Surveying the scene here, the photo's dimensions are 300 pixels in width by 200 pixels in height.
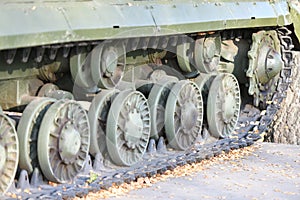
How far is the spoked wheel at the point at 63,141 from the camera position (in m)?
7.12

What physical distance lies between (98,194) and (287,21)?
12.5 ft

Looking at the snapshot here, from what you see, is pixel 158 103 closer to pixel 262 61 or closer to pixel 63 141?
pixel 63 141

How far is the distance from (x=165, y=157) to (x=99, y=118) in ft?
3.64

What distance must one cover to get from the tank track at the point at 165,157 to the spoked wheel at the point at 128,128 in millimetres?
126

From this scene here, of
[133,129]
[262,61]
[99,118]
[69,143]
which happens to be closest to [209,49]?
[262,61]

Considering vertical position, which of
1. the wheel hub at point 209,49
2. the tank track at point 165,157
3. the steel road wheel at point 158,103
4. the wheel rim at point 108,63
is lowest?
the tank track at point 165,157

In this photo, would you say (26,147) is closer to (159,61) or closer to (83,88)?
(83,88)

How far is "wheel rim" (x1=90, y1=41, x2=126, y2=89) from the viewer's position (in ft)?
25.0

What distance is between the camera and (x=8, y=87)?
292 inches

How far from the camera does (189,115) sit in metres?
9.14

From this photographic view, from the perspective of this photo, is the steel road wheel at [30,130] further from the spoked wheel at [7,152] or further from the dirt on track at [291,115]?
the dirt on track at [291,115]

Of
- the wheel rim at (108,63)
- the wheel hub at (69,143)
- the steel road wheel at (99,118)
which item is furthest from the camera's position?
the steel road wheel at (99,118)

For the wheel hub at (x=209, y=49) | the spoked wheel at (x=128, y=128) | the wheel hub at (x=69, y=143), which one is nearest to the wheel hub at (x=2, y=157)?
the wheel hub at (x=69, y=143)

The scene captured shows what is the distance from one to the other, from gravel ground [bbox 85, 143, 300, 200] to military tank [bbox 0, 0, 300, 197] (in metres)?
0.33
